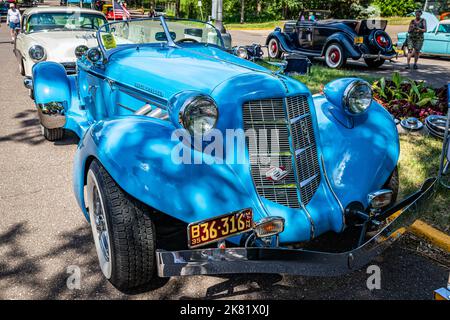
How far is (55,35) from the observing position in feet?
27.2

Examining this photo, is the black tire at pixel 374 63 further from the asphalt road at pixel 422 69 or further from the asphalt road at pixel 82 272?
the asphalt road at pixel 82 272

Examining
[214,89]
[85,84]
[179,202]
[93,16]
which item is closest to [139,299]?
[179,202]

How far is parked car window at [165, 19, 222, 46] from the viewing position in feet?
15.3

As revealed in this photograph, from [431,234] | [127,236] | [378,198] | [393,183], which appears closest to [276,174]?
[378,198]

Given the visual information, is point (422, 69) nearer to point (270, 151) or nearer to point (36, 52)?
point (36, 52)

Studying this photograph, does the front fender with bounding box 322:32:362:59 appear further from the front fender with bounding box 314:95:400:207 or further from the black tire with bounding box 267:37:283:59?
the front fender with bounding box 314:95:400:207

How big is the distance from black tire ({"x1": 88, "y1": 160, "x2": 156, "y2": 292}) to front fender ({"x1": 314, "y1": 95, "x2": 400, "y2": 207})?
1.36 metres

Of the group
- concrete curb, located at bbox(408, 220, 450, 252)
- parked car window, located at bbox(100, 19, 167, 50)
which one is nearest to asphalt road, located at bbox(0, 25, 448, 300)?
concrete curb, located at bbox(408, 220, 450, 252)

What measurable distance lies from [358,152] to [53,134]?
13.3 feet

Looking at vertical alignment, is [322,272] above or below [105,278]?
above

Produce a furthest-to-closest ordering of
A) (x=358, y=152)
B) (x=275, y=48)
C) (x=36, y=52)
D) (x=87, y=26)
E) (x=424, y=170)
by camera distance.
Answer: (x=275, y=48), (x=87, y=26), (x=36, y=52), (x=424, y=170), (x=358, y=152)

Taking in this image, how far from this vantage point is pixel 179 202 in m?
2.42
